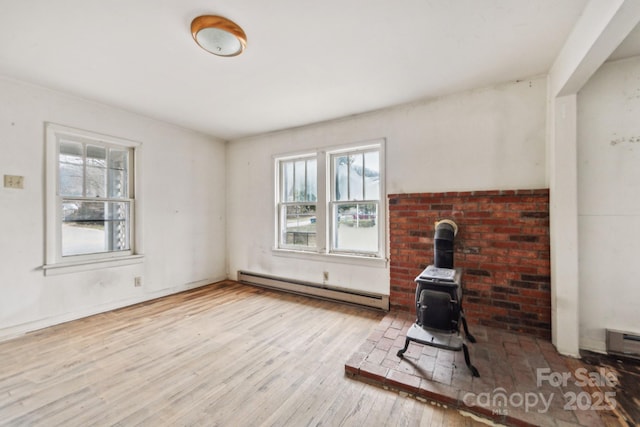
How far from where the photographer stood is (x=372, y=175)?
138 inches

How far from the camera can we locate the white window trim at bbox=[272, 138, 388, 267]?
3.34m

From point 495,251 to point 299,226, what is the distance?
2.63 m

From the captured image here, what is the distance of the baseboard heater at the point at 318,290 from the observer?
3.30 meters

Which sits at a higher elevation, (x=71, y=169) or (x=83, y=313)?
(x=71, y=169)

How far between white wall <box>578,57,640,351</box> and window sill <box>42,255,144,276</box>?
5.05 metres

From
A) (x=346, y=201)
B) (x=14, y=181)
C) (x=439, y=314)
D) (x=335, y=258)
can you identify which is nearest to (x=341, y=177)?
(x=346, y=201)

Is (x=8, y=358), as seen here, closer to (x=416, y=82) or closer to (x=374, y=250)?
(x=374, y=250)

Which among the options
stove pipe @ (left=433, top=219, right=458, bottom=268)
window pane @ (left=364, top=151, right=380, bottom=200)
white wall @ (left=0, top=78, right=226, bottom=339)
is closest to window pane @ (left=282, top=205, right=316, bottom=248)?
window pane @ (left=364, top=151, right=380, bottom=200)

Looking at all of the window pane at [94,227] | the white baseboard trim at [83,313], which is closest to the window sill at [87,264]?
the window pane at [94,227]

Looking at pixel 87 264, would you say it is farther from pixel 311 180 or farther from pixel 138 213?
pixel 311 180

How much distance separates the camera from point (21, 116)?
2.65 meters

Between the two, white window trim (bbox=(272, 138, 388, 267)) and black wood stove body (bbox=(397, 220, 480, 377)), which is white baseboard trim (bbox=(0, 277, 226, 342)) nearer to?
white window trim (bbox=(272, 138, 388, 267))

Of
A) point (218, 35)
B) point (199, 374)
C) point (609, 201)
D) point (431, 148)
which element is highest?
point (218, 35)

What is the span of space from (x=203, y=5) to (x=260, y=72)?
32.4 inches
